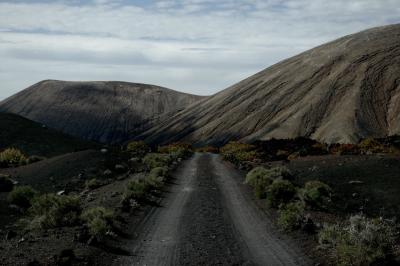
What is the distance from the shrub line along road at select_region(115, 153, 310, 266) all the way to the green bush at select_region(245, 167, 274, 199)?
2.25ft

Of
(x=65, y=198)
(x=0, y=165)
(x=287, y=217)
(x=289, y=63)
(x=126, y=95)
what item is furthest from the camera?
(x=126, y=95)

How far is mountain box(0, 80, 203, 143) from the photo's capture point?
548ft

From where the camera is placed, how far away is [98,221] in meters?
15.0

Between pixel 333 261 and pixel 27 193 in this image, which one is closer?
pixel 333 261

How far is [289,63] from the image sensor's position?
124188 mm

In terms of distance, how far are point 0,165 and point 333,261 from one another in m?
40.4

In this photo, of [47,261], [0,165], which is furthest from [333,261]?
[0,165]

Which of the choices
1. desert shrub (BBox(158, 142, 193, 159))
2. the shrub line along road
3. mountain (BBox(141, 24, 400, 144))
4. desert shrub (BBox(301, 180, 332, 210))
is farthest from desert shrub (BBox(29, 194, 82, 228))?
mountain (BBox(141, 24, 400, 144))

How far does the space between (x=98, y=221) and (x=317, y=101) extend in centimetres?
8240

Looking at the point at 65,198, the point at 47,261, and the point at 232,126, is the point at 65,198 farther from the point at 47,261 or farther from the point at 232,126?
the point at 232,126

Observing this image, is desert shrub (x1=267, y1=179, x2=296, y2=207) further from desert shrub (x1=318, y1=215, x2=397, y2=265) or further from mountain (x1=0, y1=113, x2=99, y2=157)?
mountain (x1=0, y1=113, x2=99, y2=157)

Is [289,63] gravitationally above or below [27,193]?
above

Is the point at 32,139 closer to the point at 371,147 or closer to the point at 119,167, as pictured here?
the point at 119,167

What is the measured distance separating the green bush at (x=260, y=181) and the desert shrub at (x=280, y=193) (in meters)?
1.31
